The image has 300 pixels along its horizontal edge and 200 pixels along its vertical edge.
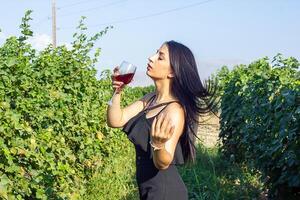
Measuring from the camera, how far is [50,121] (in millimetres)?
5391

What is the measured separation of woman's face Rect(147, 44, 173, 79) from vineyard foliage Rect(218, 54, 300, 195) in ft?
7.18

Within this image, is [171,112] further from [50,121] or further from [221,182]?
[221,182]

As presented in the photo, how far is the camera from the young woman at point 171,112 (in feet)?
10.3

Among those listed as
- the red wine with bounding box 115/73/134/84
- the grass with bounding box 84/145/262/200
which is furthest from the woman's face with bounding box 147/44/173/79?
the grass with bounding box 84/145/262/200

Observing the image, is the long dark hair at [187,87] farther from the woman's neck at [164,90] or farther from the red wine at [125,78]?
the red wine at [125,78]

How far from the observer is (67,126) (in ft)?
19.6

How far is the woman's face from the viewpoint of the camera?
126 inches

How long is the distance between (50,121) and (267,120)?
255 centimetres

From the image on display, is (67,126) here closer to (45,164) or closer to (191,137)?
(45,164)

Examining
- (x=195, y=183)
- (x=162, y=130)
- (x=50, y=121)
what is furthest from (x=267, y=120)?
(x=162, y=130)

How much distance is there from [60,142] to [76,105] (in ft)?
4.82

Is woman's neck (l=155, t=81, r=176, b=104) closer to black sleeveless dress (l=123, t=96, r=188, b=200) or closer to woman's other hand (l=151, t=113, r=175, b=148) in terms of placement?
black sleeveless dress (l=123, t=96, r=188, b=200)

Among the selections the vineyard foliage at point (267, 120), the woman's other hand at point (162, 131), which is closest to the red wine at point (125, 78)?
the woman's other hand at point (162, 131)

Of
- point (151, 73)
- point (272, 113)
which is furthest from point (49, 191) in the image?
point (272, 113)
